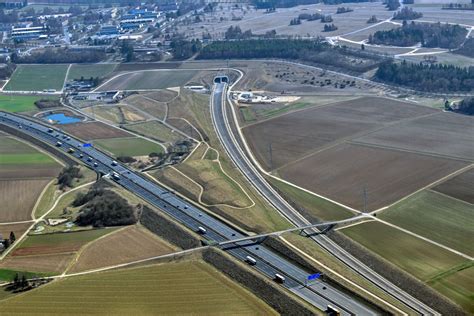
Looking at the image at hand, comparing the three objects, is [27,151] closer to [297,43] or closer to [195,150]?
[195,150]

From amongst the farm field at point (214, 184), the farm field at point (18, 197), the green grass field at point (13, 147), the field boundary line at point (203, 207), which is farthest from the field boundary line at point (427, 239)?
the green grass field at point (13, 147)

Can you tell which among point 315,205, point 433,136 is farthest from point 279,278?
point 433,136

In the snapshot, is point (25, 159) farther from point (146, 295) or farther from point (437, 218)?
point (437, 218)

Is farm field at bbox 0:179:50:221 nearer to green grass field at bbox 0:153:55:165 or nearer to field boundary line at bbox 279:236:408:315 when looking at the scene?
green grass field at bbox 0:153:55:165

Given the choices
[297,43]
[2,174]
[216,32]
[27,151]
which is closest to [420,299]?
[2,174]

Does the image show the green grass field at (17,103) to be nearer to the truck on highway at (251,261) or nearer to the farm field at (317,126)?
the farm field at (317,126)

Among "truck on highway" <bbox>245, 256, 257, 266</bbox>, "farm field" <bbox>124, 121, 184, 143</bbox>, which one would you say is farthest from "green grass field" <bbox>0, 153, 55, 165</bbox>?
"truck on highway" <bbox>245, 256, 257, 266</bbox>
